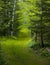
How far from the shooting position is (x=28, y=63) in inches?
527

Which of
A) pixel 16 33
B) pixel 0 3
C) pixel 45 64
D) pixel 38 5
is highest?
pixel 0 3

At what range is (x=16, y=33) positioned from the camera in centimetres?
3684

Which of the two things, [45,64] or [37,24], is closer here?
[45,64]

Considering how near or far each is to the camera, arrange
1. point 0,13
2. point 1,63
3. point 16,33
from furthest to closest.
→ point 16,33 < point 0,13 < point 1,63

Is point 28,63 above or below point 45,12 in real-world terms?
below

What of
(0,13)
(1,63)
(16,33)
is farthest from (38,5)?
(16,33)

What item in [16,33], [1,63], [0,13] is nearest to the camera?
[1,63]

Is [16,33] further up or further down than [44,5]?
further down

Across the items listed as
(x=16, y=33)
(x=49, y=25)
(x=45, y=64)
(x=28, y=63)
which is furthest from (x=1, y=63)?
(x=16, y=33)

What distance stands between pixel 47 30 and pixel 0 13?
23.8ft

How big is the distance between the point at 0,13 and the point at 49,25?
6867 mm

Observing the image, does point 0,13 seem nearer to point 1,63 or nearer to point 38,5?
point 1,63

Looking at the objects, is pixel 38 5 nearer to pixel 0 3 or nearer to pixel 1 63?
pixel 0 3

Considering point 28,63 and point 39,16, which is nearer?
point 28,63
